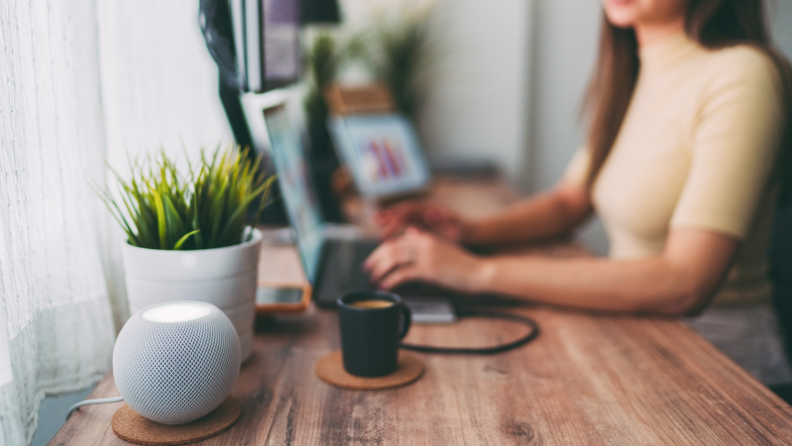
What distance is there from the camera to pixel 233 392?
23.4 inches

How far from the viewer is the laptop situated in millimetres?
850

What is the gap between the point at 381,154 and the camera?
170cm

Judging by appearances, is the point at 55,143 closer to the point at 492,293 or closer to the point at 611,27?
the point at 492,293

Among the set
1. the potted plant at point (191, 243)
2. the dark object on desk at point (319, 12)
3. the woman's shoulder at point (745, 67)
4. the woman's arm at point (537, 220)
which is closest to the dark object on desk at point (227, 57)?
the potted plant at point (191, 243)

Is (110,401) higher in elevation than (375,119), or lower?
lower

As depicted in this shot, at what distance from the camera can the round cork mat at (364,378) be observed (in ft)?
2.01

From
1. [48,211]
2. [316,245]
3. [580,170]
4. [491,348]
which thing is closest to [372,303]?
[491,348]

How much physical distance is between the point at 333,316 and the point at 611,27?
88 cm

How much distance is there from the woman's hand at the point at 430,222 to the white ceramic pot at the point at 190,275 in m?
0.63

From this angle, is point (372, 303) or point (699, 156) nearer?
point (372, 303)

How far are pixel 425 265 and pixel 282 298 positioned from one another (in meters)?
0.22

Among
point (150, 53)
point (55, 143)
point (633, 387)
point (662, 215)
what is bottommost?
point (633, 387)

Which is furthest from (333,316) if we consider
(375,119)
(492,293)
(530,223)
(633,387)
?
(375,119)

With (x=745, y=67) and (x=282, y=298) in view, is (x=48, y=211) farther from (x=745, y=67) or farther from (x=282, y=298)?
(x=745, y=67)
